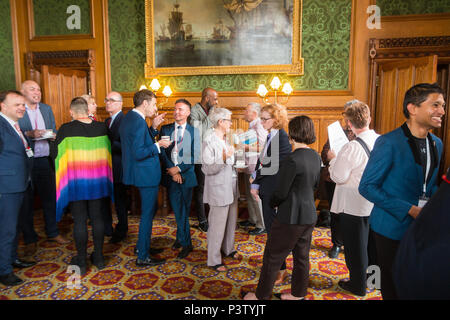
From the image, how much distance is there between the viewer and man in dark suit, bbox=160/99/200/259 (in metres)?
3.43

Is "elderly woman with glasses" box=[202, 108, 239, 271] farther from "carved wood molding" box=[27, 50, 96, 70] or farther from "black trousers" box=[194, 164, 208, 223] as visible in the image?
"carved wood molding" box=[27, 50, 96, 70]

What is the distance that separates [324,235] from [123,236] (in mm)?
2715

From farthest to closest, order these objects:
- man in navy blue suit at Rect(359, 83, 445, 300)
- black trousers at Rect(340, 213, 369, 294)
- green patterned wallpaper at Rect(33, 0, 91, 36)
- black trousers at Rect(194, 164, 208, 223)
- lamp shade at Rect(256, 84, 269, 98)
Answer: green patterned wallpaper at Rect(33, 0, 91, 36), lamp shade at Rect(256, 84, 269, 98), black trousers at Rect(194, 164, 208, 223), black trousers at Rect(340, 213, 369, 294), man in navy blue suit at Rect(359, 83, 445, 300)

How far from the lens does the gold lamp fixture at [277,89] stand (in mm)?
5590

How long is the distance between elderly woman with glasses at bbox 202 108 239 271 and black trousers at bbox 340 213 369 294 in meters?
1.11

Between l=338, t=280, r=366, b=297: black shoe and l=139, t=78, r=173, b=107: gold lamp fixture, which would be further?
l=139, t=78, r=173, b=107: gold lamp fixture

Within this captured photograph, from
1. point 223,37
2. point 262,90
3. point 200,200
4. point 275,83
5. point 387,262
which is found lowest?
point 200,200

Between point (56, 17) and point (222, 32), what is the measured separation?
361 cm

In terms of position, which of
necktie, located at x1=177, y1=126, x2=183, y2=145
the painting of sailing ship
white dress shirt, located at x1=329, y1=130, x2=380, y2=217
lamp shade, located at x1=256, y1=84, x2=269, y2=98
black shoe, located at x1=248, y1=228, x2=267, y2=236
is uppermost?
the painting of sailing ship

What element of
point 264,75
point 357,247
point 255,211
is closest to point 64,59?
point 264,75

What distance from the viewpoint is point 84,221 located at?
3.07m

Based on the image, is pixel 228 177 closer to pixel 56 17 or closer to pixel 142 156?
pixel 142 156

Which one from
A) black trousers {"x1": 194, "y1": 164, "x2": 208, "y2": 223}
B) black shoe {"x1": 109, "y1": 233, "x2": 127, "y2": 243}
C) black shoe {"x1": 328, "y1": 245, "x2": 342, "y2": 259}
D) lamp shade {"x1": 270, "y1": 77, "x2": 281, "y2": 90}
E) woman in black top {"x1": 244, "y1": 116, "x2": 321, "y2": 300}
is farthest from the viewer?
lamp shade {"x1": 270, "y1": 77, "x2": 281, "y2": 90}

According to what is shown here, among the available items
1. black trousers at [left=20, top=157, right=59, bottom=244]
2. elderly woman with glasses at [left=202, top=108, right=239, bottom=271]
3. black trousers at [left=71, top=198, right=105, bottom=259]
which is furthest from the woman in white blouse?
black trousers at [left=20, top=157, right=59, bottom=244]
